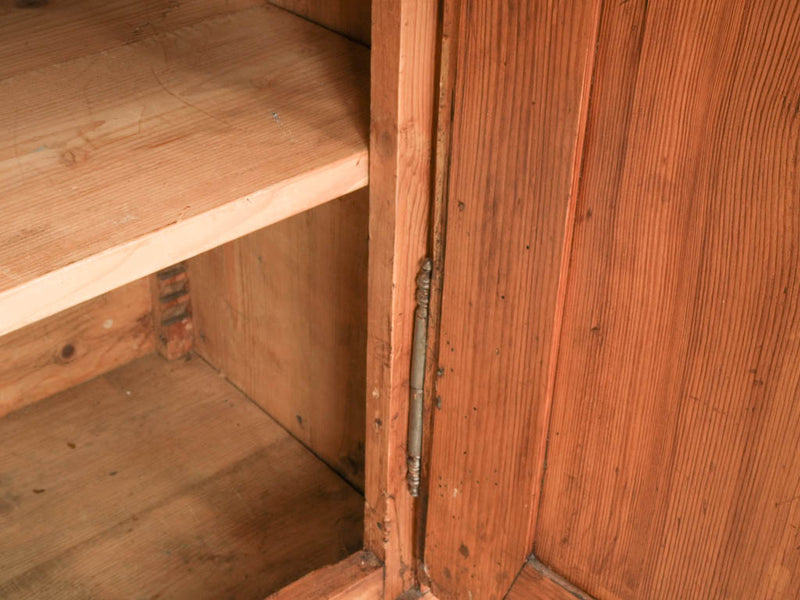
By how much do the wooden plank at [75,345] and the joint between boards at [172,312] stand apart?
2 centimetres

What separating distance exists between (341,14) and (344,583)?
0.53m

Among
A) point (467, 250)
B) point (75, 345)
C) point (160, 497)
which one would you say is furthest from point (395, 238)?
point (75, 345)

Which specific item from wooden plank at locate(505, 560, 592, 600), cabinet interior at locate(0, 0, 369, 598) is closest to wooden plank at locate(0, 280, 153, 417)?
cabinet interior at locate(0, 0, 369, 598)

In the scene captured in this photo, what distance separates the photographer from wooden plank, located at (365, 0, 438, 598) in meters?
0.68

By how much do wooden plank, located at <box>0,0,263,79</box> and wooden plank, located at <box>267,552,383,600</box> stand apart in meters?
0.51

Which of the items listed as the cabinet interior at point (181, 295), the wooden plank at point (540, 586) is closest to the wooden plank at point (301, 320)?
the cabinet interior at point (181, 295)

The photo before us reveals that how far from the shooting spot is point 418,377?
835mm

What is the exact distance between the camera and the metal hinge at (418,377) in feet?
2.60

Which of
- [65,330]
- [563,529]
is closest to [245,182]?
[563,529]

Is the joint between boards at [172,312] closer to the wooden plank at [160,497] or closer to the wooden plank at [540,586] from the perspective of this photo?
the wooden plank at [160,497]

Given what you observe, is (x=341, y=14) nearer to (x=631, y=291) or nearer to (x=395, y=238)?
(x=395, y=238)

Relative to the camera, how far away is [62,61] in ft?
2.68

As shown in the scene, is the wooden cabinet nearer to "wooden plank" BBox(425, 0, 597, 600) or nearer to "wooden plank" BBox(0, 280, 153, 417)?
"wooden plank" BBox(425, 0, 597, 600)

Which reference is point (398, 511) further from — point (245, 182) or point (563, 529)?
point (245, 182)
